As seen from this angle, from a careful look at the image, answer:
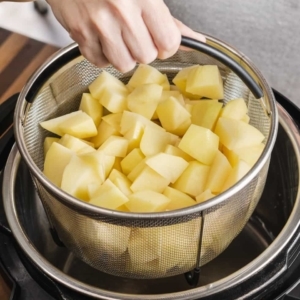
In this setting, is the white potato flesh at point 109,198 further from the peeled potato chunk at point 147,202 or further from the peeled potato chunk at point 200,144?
the peeled potato chunk at point 200,144

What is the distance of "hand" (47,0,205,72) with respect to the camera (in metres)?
0.51

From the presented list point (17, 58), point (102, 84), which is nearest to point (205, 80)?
point (102, 84)

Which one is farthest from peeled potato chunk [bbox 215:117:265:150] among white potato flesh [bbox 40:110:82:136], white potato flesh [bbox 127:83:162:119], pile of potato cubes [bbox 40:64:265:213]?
white potato flesh [bbox 40:110:82:136]

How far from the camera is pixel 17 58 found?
3.27 ft

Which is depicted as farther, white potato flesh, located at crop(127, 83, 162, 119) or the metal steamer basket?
white potato flesh, located at crop(127, 83, 162, 119)

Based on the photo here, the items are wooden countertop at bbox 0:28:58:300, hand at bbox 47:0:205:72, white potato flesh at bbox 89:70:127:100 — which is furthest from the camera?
wooden countertop at bbox 0:28:58:300

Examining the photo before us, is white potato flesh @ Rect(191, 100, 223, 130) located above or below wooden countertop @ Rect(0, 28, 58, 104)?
above

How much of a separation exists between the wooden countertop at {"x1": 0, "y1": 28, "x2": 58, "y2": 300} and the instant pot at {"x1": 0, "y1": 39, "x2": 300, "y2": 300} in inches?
8.3

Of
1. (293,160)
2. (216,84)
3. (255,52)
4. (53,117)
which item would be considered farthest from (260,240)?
(255,52)

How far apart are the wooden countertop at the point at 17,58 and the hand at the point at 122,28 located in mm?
445

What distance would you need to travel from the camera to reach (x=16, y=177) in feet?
2.31

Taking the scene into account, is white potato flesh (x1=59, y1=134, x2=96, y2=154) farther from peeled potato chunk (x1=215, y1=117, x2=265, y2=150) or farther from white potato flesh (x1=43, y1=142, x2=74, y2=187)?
peeled potato chunk (x1=215, y1=117, x2=265, y2=150)

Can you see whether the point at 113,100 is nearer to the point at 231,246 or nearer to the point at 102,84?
the point at 102,84

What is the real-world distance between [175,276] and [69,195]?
308 millimetres
